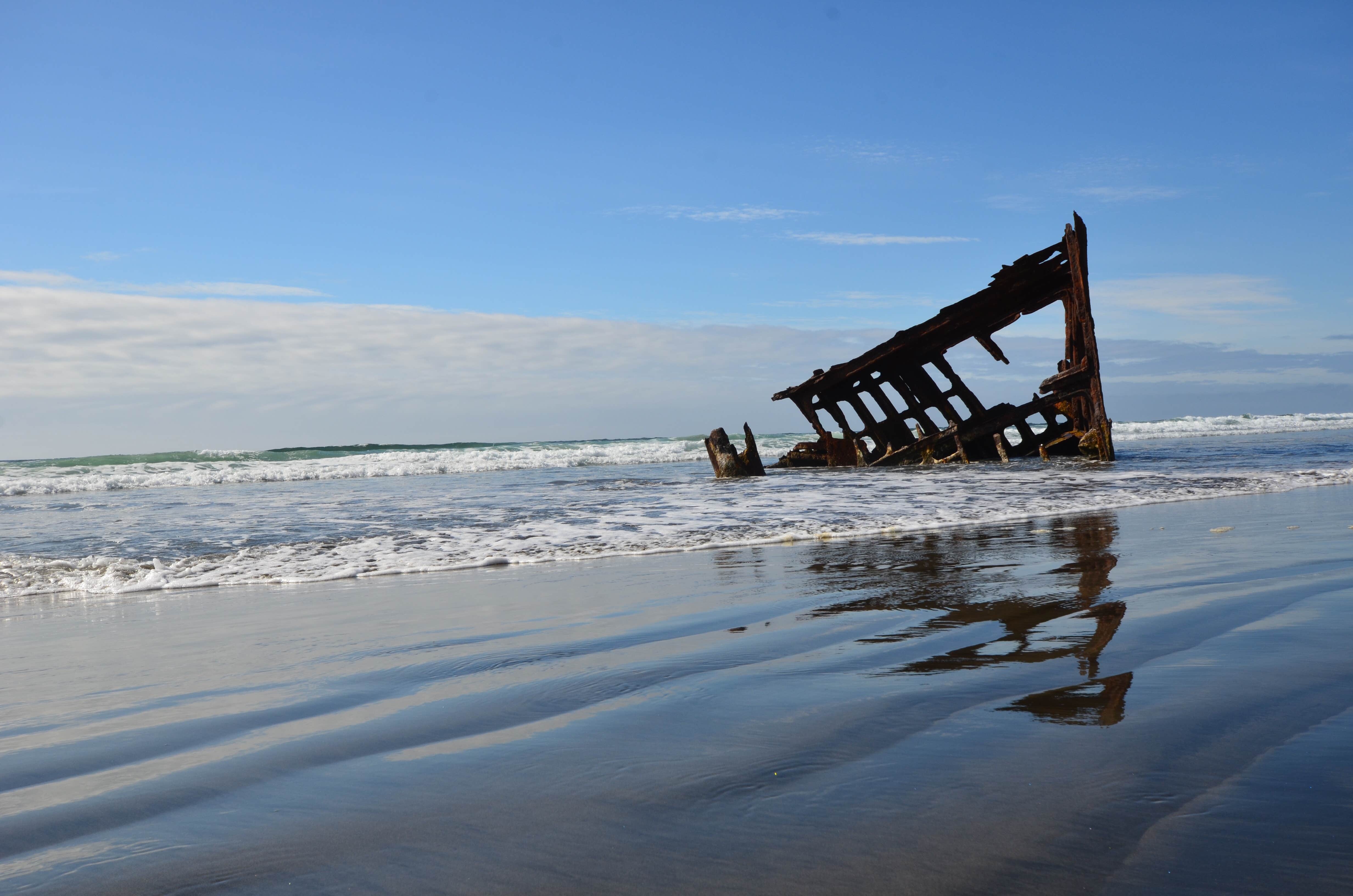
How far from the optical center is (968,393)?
15125 mm

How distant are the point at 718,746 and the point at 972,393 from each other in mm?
14135

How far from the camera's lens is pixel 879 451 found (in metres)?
15.9

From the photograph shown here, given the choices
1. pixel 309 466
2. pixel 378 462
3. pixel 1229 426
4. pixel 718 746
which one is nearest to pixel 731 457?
pixel 718 746

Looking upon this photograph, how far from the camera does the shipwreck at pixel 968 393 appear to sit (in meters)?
14.1

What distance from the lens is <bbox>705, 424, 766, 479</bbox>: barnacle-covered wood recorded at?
14.8 meters

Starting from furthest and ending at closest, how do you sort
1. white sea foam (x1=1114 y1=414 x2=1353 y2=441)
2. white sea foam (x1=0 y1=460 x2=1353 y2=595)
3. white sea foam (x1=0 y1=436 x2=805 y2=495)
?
white sea foam (x1=1114 y1=414 x2=1353 y2=441) < white sea foam (x1=0 y1=436 x2=805 y2=495) < white sea foam (x1=0 y1=460 x2=1353 y2=595)

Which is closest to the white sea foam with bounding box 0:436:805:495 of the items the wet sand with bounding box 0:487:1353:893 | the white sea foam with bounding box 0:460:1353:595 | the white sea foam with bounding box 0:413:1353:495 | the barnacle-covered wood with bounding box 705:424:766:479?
the white sea foam with bounding box 0:413:1353:495

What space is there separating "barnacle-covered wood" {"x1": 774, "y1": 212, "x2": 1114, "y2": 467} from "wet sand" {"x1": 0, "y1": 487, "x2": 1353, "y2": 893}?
10.6 meters

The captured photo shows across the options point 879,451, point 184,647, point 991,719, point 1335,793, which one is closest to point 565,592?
point 184,647

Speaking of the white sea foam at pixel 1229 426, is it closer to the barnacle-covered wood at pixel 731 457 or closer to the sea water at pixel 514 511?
the sea water at pixel 514 511

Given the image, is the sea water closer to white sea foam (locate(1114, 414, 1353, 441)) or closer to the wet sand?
the wet sand

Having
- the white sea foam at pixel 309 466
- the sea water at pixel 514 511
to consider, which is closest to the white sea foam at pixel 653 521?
the sea water at pixel 514 511

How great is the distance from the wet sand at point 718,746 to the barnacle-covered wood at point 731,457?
1047 cm

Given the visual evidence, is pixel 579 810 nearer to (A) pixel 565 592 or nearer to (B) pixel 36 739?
(B) pixel 36 739
